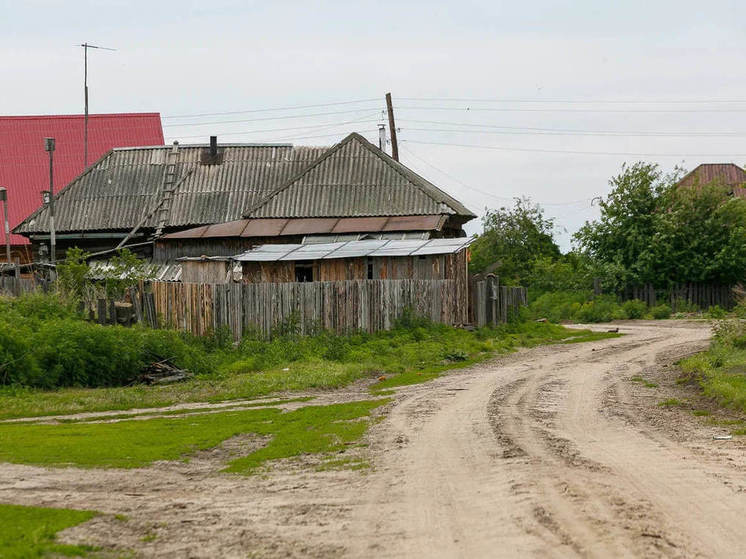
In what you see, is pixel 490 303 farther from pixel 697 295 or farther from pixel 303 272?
pixel 697 295

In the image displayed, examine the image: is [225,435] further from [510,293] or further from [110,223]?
[110,223]

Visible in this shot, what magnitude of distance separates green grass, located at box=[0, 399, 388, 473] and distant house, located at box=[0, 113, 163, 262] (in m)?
32.8

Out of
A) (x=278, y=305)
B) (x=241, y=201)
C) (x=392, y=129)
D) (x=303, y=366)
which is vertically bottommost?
(x=303, y=366)

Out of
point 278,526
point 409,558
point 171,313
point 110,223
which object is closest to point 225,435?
point 278,526

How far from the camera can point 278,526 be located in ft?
29.8

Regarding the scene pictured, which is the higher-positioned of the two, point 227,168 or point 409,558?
point 227,168

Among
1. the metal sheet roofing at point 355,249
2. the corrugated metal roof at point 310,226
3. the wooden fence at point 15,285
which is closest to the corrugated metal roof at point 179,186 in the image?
the corrugated metal roof at point 310,226

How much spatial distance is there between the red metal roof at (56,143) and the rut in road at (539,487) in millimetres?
35105

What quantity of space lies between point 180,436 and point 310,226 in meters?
21.1

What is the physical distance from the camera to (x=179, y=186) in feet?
135

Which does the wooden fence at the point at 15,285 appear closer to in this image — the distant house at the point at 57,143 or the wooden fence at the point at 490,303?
the wooden fence at the point at 490,303

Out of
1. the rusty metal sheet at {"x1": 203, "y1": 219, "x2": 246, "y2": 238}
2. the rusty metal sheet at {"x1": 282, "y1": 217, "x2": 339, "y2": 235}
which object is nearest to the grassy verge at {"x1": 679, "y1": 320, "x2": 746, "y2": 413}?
the rusty metal sheet at {"x1": 282, "y1": 217, "x2": 339, "y2": 235}

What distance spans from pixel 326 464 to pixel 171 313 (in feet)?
52.6

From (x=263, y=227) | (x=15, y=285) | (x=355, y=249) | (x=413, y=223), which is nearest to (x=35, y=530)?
(x=15, y=285)
